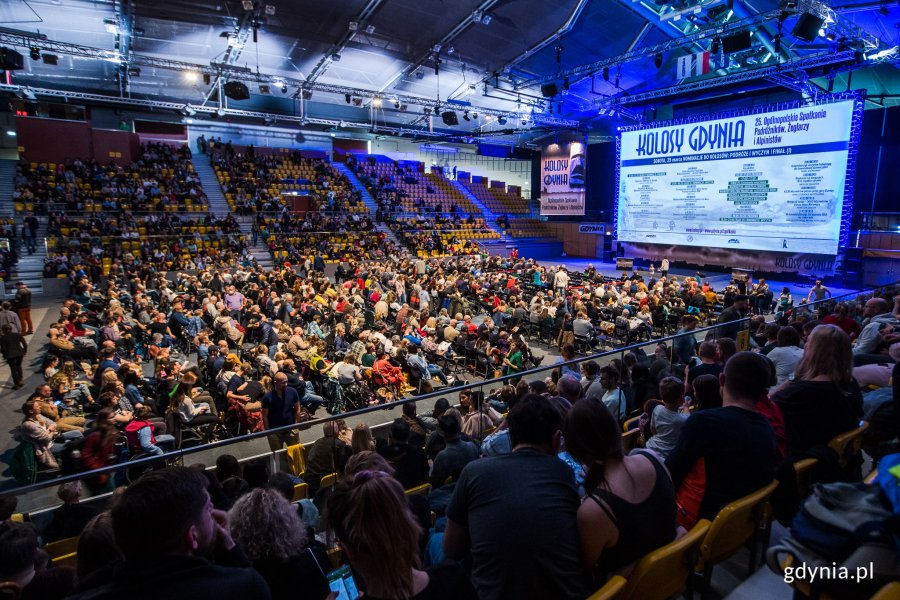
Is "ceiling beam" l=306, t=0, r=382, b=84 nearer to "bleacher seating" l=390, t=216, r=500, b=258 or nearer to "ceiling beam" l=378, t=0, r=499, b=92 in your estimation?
"ceiling beam" l=378, t=0, r=499, b=92

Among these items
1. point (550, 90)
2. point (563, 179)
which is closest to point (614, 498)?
point (550, 90)

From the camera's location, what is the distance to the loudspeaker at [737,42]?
12527 mm

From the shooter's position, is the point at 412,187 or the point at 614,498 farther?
the point at 412,187

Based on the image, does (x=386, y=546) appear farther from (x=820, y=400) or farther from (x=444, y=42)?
(x=444, y=42)

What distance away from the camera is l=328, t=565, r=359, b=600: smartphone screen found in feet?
5.22

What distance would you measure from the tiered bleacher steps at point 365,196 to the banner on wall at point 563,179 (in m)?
8.23

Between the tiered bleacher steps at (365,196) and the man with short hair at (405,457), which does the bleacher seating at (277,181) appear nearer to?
the tiered bleacher steps at (365,196)

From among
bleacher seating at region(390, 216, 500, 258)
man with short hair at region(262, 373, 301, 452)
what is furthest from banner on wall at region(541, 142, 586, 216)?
man with short hair at region(262, 373, 301, 452)

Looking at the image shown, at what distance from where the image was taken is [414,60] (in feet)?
65.3

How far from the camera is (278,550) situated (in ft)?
6.03

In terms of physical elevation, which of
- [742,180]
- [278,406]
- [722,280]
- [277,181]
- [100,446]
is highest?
[277,181]

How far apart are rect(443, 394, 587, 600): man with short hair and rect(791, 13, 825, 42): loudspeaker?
1353 cm

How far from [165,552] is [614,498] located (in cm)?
137


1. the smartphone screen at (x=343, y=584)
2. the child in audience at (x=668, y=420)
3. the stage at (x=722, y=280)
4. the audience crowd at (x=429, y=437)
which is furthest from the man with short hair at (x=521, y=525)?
the stage at (x=722, y=280)
